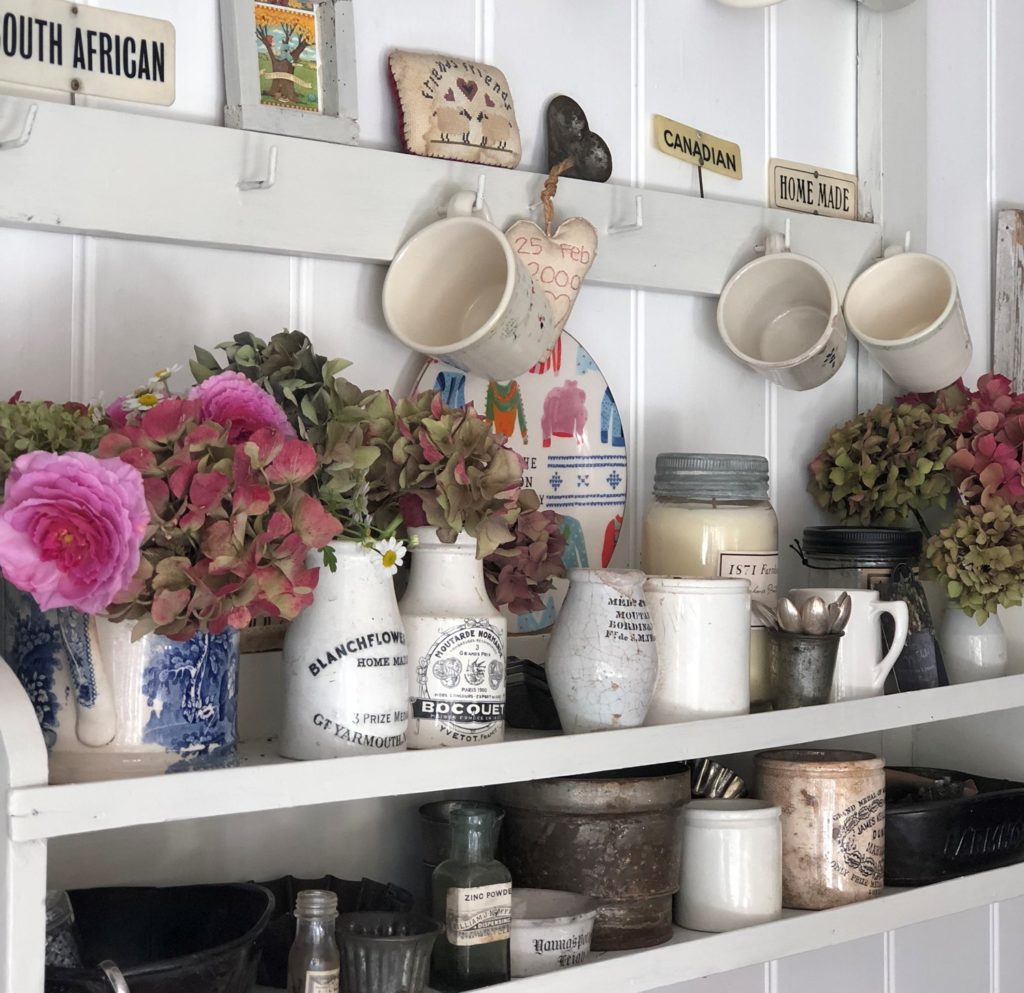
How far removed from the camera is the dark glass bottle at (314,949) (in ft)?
2.60

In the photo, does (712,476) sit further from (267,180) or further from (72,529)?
Result: (72,529)

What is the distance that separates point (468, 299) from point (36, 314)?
33cm

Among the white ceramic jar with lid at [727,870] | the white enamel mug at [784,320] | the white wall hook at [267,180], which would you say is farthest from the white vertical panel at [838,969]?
the white wall hook at [267,180]

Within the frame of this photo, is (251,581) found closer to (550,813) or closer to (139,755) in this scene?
(139,755)

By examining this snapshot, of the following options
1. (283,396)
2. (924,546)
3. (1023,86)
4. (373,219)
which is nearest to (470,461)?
(283,396)

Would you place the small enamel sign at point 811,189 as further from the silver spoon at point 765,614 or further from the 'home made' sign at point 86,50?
the 'home made' sign at point 86,50

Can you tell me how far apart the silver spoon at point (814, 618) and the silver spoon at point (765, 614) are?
2 cm

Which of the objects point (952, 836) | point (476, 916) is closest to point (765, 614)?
point (952, 836)

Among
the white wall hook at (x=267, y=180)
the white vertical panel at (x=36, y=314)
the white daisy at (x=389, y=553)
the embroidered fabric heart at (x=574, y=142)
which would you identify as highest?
the embroidered fabric heart at (x=574, y=142)

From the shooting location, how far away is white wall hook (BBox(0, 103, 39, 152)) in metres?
0.86

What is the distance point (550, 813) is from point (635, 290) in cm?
Answer: 49

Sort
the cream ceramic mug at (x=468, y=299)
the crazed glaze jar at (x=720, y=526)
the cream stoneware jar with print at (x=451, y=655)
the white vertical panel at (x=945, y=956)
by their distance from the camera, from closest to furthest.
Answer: the cream stoneware jar with print at (x=451, y=655) < the cream ceramic mug at (x=468, y=299) < the crazed glaze jar at (x=720, y=526) < the white vertical panel at (x=945, y=956)

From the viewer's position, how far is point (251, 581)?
72 cm

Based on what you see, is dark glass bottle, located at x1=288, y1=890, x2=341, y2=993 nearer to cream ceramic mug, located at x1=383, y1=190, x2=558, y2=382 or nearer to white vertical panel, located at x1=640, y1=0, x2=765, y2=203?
cream ceramic mug, located at x1=383, y1=190, x2=558, y2=382
